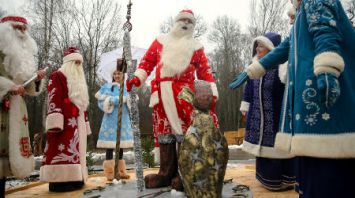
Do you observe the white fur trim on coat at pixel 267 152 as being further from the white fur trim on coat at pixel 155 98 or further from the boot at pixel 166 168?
the white fur trim on coat at pixel 155 98

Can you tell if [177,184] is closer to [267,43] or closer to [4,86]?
[267,43]

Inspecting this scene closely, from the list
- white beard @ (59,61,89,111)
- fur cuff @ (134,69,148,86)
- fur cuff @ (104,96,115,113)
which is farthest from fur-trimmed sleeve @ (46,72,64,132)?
fur cuff @ (134,69,148,86)

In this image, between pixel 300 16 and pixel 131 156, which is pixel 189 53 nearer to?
pixel 300 16

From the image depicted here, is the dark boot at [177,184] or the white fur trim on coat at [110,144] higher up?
the white fur trim on coat at [110,144]

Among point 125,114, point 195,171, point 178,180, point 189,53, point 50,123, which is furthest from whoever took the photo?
point 125,114

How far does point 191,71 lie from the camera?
418 cm

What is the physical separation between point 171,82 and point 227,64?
20.5m

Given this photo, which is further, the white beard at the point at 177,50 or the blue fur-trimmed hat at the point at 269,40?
the blue fur-trimmed hat at the point at 269,40

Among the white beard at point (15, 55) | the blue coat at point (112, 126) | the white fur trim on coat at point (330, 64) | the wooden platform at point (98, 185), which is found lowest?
the wooden platform at point (98, 185)

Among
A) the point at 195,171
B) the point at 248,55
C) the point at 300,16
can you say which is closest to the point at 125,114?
the point at 195,171

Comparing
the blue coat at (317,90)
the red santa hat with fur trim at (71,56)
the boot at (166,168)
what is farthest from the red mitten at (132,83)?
the blue coat at (317,90)

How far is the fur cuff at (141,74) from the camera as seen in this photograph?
13.7ft

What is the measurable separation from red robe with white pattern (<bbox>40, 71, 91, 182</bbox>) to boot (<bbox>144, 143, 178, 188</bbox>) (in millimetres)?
1183

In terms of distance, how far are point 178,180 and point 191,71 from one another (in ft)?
4.30
